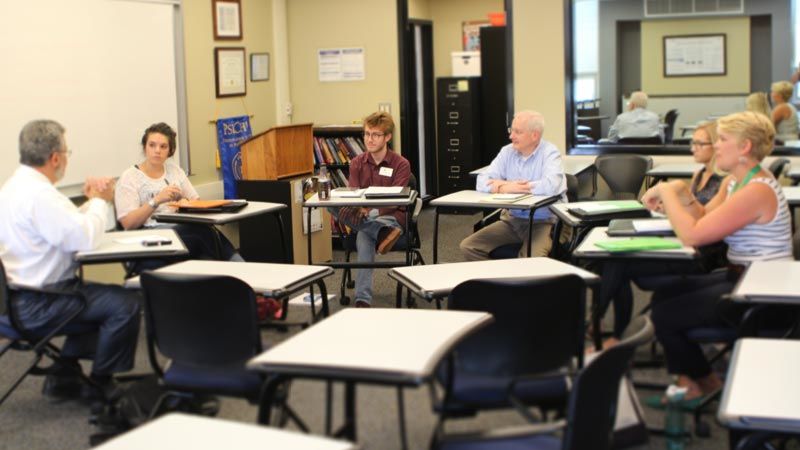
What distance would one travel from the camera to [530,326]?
3213mm

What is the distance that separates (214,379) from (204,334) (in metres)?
0.17

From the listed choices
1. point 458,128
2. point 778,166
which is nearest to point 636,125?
point 778,166

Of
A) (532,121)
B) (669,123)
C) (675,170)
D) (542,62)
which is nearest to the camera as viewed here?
(532,121)

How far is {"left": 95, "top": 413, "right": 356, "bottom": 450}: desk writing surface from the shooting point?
2.10m

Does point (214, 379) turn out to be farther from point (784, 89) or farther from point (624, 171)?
point (784, 89)

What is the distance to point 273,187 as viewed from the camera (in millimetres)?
7500

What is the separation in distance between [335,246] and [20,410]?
4356 mm

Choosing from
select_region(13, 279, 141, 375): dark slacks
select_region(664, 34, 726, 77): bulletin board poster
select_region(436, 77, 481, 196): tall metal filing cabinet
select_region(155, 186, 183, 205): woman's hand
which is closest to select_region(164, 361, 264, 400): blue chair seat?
select_region(13, 279, 141, 375): dark slacks

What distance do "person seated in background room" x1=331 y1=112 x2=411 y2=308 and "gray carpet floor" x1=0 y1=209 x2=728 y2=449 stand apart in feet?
1.05

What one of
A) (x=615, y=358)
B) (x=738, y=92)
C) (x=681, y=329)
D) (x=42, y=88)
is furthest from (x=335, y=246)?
(x=615, y=358)

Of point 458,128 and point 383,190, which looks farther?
point 458,128

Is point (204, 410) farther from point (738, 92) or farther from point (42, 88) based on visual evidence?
point (738, 92)

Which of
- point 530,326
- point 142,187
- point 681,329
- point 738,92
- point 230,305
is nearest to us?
point 530,326

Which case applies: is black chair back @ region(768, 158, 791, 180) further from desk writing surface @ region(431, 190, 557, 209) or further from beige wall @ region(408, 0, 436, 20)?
beige wall @ region(408, 0, 436, 20)
